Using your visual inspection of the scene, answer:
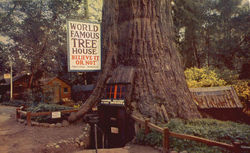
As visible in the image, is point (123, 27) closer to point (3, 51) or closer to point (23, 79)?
point (3, 51)

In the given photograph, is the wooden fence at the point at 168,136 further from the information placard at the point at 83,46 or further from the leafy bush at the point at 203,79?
the leafy bush at the point at 203,79

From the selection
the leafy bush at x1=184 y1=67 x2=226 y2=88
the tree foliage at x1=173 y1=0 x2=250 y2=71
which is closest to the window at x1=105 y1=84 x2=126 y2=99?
the leafy bush at x1=184 y1=67 x2=226 y2=88

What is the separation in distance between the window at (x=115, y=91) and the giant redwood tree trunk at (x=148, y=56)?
1.87 ft

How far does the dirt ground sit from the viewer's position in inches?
319

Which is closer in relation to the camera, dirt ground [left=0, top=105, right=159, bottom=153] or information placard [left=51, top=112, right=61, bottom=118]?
dirt ground [left=0, top=105, right=159, bottom=153]

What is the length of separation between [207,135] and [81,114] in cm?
686

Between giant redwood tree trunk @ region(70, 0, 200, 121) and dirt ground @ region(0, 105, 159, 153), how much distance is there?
142 cm

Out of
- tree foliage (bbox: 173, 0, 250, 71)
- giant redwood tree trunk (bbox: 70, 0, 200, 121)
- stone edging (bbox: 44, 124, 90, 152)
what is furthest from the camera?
tree foliage (bbox: 173, 0, 250, 71)

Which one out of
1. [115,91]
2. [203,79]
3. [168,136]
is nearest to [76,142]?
[115,91]

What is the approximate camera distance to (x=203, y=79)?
16781 millimetres

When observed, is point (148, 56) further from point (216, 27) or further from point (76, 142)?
point (216, 27)

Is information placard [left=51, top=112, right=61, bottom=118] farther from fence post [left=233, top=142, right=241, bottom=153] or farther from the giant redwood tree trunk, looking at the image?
fence post [left=233, top=142, right=241, bottom=153]

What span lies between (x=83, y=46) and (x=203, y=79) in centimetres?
1065

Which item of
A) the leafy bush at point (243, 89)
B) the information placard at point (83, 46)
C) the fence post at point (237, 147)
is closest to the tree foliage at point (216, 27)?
the leafy bush at point (243, 89)
